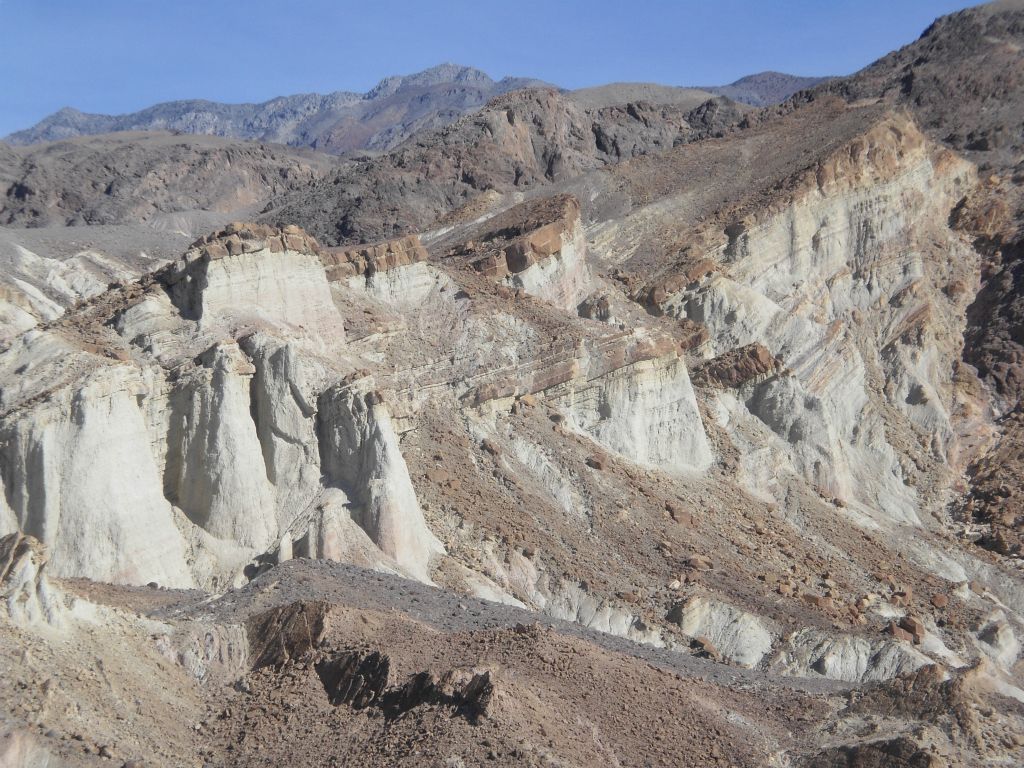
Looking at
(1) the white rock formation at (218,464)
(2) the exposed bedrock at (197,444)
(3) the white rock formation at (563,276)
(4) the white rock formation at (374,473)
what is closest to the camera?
(2) the exposed bedrock at (197,444)

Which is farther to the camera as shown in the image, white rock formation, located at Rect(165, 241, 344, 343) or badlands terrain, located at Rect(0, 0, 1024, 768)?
white rock formation, located at Rect(165, 241, 344, 343)

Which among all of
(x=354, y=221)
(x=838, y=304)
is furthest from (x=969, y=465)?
(x=354, y=221)

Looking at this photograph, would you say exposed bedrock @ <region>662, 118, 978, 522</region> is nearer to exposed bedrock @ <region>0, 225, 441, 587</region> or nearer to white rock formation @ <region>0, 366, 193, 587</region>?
exposed bedrock @ <region>0, 225, 441, 587</region>

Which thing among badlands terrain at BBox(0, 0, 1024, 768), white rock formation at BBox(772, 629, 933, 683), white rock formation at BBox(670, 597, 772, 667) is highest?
badlands terrain at BBox(0, 0, 1024, 768)

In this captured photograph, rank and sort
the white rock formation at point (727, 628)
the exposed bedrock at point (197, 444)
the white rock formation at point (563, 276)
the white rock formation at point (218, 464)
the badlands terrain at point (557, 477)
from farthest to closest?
1. the white rock formation at point (563, 276)
2. the white rock formation at point (727, 628)
3. the white rock formation at point (218, 464)
4. the exposed bedrock at point (197, 444)
5. the badlands terrain at point (557, 477)

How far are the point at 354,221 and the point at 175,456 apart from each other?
173ft

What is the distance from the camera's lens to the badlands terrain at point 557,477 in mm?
16094

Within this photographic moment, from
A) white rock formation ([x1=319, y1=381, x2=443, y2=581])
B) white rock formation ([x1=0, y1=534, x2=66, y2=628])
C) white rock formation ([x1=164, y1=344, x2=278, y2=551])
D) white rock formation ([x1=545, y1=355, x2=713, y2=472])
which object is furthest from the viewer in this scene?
white rock formation ([x1=545, y1=355, x2=713, y2=472])

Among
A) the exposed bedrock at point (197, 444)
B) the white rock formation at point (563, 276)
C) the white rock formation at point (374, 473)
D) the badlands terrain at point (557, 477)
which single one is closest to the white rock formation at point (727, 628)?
the badlands terrain at point (557, 477)

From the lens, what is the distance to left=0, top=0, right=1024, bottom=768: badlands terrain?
16.1m

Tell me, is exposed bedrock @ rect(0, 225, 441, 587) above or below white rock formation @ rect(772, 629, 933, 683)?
above

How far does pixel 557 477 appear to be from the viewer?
29172mm

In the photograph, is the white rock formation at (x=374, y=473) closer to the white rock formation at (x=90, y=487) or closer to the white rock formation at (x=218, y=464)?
the white rock formation at (x=218, y=464)

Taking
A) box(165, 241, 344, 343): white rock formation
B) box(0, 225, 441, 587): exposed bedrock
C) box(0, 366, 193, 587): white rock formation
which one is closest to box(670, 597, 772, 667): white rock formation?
box(0, 225, 441, 587): exposed bedrock
